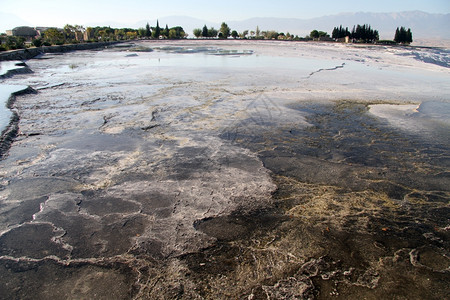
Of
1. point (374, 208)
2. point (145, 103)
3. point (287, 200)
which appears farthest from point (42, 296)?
point (145, 103)

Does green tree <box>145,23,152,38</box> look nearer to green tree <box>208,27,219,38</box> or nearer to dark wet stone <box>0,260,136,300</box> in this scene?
green tree <box>208,27,219,38</box>

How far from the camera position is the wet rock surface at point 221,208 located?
8.79 ft

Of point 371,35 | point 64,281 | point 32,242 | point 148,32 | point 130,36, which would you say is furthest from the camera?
point 148,32

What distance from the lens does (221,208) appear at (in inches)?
148

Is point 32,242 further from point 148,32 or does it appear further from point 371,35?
point 148,32

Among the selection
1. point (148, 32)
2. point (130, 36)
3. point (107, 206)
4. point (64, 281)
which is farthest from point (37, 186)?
point (148, 32)

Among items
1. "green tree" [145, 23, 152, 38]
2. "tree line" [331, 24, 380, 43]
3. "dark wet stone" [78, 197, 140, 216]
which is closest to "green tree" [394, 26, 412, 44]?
"tree line" [331, 24, 380, 43]

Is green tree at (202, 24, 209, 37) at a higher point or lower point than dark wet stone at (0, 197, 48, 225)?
higher

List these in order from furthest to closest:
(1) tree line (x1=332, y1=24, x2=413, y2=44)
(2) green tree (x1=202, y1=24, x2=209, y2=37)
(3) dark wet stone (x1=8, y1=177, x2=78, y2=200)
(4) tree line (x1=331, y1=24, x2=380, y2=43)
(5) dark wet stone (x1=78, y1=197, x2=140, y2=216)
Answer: (2) green tree (x1=202, y1=24, x2=209, y2=37), (4) tree line (x1=331, y1=24, x2=380, y2=43), (1) tree line (x1=332, y1=24, x2=413, y2=44), (3) dark wet stone (x1=8, y1=177, x2=78, y2=200), (5) dark wet stone (x1=78, y1=197, x2=140, y2=216)

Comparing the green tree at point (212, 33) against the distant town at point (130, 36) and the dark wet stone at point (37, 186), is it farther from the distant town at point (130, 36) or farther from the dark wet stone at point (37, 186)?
the dark wet stone at point (37, 186)

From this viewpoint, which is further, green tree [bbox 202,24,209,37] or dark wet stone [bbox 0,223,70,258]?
green tree [bbox 202,24,209,37]

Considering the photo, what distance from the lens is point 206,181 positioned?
4449mm

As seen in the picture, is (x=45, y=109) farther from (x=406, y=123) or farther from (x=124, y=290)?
(x=406, y=123)

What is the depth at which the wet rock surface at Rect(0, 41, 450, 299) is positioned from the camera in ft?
8.79
